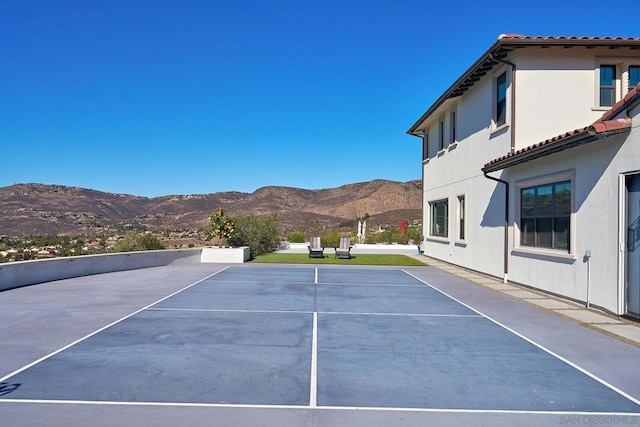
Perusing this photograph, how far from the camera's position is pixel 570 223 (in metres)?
10.9

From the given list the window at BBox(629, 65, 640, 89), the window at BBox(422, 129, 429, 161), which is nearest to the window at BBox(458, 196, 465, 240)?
the window at BBox(422, 129, 429, 161)

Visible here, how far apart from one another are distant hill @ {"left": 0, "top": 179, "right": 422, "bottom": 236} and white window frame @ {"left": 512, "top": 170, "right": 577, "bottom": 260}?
4093cm

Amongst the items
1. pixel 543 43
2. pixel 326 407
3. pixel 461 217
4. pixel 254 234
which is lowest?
pixel 326 407

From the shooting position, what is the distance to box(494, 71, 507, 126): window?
14.6 metres

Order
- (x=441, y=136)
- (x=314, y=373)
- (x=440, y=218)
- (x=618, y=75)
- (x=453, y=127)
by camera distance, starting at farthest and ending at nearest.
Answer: (x=440, y=218) < (x=441, y=136) < (x=453, y=127) < (x=618, y=75) < (x=314, y=373)

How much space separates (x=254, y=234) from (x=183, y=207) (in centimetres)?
6150

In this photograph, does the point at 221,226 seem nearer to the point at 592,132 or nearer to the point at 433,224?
the point at 433,224

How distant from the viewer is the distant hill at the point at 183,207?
53.9 m

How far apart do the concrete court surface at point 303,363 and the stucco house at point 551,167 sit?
5.54 feet

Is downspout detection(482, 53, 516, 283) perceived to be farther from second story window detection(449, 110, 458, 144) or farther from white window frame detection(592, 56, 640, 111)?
second story window detection(449, 110, 458, 144)

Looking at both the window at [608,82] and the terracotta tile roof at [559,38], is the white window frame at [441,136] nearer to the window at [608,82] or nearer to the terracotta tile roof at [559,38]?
the window at [608,82]

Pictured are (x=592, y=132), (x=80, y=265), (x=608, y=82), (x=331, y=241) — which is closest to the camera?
(x=592, y=132)

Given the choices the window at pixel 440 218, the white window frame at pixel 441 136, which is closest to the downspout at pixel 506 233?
the window at pixel 440 218

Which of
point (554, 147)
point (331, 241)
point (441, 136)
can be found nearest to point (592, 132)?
point (554, 147)
